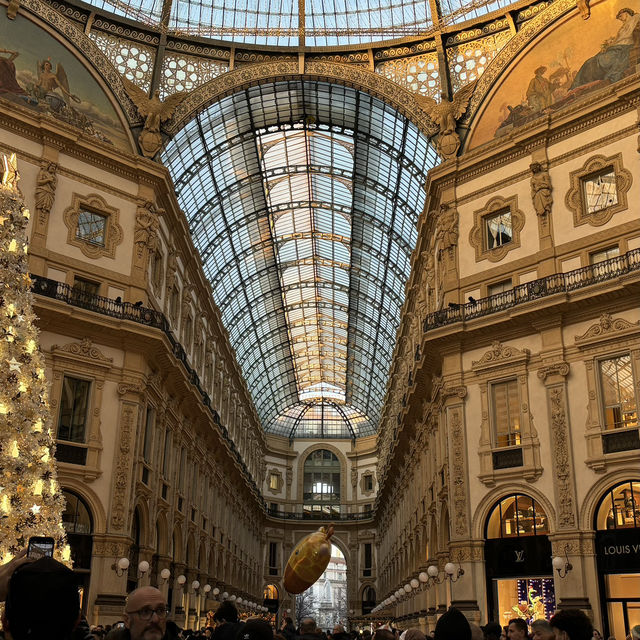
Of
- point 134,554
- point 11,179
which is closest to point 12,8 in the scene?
point 11,179

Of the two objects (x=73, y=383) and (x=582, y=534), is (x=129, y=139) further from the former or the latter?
(x=582, y=534)

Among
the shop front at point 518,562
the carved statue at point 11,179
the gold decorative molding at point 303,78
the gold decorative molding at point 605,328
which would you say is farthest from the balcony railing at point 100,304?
the gold decorative molding at point 605,328

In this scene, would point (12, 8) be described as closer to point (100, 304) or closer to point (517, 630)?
point (100, 304)

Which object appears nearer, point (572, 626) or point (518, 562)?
point (572, 626)

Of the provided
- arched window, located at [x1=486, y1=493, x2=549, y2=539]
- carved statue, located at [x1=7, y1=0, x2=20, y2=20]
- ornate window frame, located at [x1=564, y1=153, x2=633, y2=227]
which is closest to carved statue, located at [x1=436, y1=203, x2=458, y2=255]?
ornate window frame, located at [x1=564, y1=153, x2=633, y2=227]

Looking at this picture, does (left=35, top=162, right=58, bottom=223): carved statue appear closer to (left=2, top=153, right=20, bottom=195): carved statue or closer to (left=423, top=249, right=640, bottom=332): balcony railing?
(left=2, top=153, right=20, bottom=195): carved statue

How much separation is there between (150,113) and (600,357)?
21084mm

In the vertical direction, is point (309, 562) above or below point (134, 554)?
below

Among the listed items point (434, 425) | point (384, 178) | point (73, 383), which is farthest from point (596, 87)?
point (73, 383)

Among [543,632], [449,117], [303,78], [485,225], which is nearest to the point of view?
[543,632]

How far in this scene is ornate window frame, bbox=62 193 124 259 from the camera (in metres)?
29.5

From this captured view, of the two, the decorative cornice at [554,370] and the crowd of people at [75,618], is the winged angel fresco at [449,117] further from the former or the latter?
the crowd of people at [75,618]

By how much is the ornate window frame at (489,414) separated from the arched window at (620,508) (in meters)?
2.34

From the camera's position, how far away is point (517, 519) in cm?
2684
